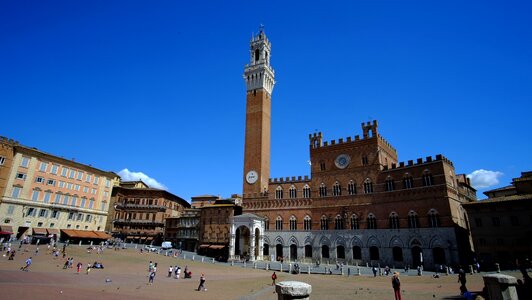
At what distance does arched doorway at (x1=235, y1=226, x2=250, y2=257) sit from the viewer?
52188 mm

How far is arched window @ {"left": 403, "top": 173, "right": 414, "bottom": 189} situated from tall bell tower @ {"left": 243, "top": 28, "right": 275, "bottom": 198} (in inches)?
929

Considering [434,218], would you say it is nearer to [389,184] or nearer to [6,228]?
[389,184]

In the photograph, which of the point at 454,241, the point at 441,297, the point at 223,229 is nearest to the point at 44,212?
the point at 223,229

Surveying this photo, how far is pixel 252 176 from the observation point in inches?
2216

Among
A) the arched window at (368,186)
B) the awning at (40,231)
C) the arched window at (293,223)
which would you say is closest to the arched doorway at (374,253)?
the arched window at (368,186)

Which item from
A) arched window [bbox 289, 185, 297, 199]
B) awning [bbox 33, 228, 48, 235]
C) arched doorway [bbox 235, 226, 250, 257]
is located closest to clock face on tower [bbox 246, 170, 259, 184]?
arched window [bbox 289, 185, 297, 199]

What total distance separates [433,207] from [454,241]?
437cm

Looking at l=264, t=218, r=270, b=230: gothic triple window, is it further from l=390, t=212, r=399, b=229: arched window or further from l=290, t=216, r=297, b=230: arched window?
l=390, t=212, r=399, b=229: arched window

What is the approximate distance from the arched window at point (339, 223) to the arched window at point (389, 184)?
7942 mm

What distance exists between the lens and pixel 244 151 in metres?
58.7

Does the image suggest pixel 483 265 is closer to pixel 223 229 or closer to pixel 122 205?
pixel 223 229

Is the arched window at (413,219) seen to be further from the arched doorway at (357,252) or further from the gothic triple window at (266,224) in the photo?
the gothic triple window at (266,224)

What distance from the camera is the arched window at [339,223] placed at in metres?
45.6

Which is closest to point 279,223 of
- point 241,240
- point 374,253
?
point 241,240
